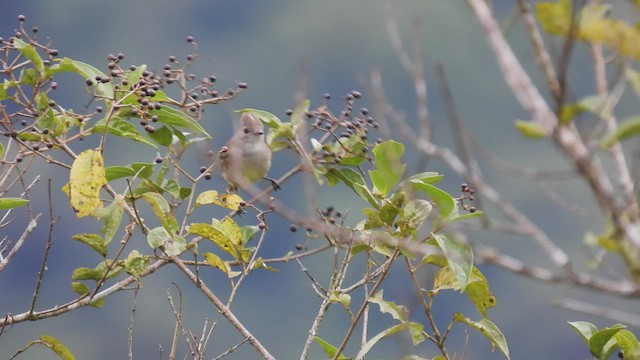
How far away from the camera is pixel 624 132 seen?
1.11 m

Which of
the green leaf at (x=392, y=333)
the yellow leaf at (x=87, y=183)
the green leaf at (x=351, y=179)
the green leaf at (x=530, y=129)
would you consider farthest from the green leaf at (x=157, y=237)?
the green leaf at (x=530, y=129)

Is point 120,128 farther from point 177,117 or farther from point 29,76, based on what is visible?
point 29,76

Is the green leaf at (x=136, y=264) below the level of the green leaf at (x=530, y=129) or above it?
below

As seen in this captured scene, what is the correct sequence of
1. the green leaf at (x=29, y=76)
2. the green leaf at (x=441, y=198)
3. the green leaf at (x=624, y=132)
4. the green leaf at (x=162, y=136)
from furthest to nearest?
the green leaf at (x=162, y=136) → the green leaf at (x=29, y=76) → the green leaf at (x=441, y=198) → the green leaf at (x=624, y=132)

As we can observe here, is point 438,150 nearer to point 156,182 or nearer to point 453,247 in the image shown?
point 453,247

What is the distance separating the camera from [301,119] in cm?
209

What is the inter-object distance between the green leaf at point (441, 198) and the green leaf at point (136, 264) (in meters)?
0.75

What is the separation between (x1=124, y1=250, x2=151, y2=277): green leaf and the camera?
2.29 meters

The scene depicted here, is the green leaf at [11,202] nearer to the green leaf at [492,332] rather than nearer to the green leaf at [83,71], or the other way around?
the green leaf at [83,71]

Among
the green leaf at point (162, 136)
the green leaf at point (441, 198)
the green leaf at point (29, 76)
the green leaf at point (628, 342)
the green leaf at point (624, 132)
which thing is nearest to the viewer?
the green leaf at point (624, 132)

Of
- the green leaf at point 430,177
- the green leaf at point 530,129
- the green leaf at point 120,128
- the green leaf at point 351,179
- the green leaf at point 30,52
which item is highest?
the green leaf at point 530,129

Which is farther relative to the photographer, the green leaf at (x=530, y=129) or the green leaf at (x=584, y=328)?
the green leaf at (x=584, y=328)

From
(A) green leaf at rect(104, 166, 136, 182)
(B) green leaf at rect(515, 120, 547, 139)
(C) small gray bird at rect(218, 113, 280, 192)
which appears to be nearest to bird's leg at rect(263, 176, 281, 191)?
(C) small gray bird at rect(218, 113, 280, 192)

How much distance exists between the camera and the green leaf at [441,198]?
6.31 ft
